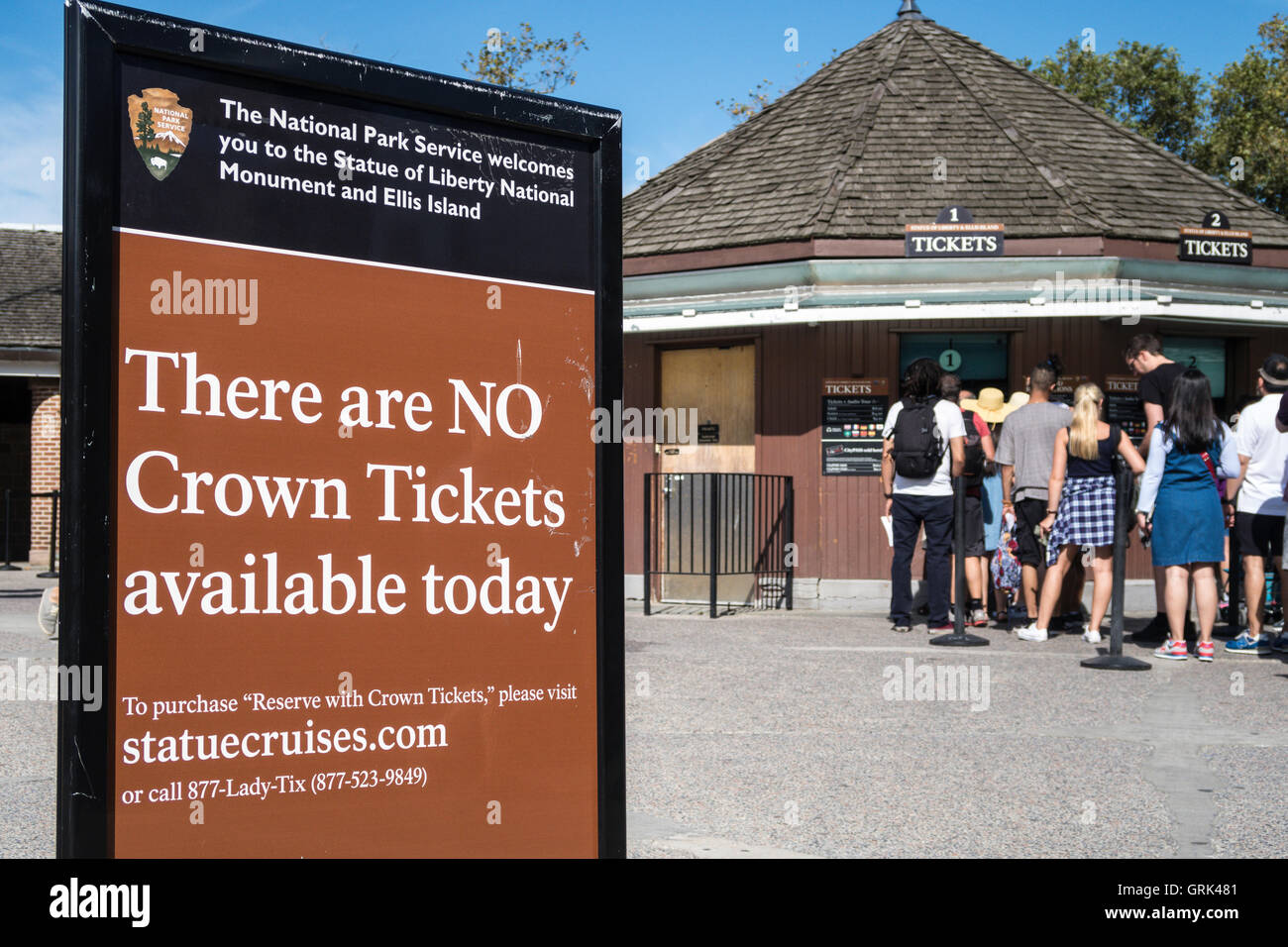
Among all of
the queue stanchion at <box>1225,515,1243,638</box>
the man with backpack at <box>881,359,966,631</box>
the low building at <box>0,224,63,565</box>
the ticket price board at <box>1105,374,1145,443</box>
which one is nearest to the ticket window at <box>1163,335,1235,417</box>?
the ticket price board at <box>1105,374,1145,443</box>

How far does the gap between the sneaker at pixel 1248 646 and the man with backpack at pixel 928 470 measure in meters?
2.02

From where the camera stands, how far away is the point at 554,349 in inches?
119

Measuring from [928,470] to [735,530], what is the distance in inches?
133

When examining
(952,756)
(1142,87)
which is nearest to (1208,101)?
(1142,87)

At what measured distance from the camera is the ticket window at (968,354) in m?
13.6

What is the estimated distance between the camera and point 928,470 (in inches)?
404

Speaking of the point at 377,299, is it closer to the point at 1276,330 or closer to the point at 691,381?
the point at 691,381

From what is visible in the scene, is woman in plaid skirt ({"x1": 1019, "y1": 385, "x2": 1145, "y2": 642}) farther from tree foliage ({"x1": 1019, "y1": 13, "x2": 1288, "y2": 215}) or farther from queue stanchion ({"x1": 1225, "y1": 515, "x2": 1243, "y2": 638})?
tree foliage ({"x1": 1019, "y1": 13, "x2": 1288, "y2": 215})

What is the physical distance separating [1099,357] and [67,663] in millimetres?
12379

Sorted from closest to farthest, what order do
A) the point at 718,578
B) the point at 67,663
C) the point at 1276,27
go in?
the point at 67,663 < the point at 718,578 < the point at 1276,27

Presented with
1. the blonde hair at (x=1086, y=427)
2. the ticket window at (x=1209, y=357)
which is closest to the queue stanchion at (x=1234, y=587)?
the blonde hair at (x=1086, y=427)

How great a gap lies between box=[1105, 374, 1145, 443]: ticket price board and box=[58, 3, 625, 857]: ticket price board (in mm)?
11282
